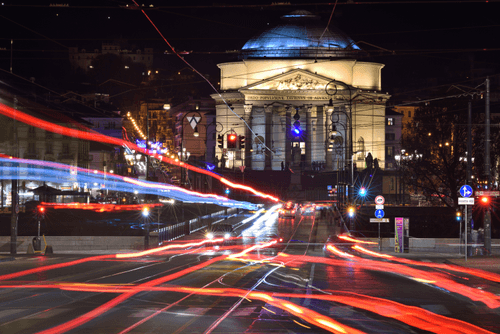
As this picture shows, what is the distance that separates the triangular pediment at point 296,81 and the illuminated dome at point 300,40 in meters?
4.50

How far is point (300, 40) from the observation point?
11344 centimetres

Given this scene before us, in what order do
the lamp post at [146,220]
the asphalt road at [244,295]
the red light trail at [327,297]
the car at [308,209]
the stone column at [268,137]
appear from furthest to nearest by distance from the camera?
1. the stone column at [268,137]
2. the car at [308,209]
3. the lamp post at [146,220]
4. the asphalt road at [244,295]
5. the red light trail at [327,297]

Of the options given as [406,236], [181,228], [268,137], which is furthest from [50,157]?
[406,236]

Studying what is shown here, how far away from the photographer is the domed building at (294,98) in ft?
358

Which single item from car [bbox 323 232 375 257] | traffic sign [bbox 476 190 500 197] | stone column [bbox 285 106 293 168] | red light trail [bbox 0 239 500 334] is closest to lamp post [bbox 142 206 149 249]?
red light trail [bbox 0 239 500 334]

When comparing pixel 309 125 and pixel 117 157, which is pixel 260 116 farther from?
pixel 117 157

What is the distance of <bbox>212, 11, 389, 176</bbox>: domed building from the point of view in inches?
4296

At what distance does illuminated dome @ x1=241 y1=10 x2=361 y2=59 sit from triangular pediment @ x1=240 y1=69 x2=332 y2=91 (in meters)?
4.50

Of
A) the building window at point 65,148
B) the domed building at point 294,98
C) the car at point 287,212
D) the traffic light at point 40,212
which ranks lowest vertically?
the car at point 287,212

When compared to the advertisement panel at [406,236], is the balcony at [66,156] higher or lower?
higher

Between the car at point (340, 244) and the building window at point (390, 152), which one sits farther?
the building window at point (390, 152)

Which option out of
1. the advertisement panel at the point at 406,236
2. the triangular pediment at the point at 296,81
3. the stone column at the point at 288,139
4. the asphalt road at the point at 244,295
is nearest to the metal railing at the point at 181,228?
the asphalt road at the point at 244,295

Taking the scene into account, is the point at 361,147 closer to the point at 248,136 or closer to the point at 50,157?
the point at 248,136

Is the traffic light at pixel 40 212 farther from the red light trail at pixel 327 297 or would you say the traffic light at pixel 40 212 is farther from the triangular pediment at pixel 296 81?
the triangular pediment at pixel 296 81
